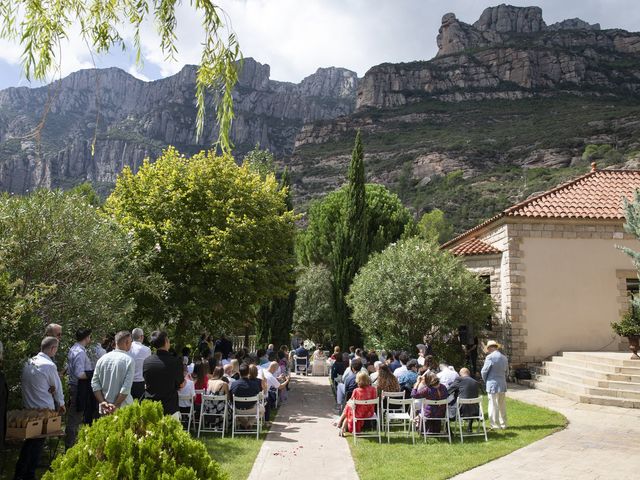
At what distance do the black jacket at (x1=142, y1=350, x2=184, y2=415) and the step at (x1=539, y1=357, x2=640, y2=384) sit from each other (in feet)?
35.8

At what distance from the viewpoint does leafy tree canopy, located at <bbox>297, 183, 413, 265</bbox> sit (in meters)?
25.2

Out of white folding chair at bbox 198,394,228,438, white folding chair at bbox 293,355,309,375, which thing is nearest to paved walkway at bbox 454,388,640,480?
white folding chair at bbox 198,394,228,438

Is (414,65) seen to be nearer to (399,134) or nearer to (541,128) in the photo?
(399,134)

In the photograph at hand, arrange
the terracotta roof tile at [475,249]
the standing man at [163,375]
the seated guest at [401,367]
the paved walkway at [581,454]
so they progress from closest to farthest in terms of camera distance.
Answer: the standing man at [163,375]
the paved walkway at [581,454]
the seated guest at [401,367]
the terracotta roof tile at [475,249]

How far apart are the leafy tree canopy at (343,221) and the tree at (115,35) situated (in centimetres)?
1953

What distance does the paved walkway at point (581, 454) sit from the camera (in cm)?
638

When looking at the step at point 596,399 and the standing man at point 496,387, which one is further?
the step at point 596,399

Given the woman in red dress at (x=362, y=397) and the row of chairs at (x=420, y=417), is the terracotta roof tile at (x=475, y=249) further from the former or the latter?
the woman in red dress at (x=362, y=397)

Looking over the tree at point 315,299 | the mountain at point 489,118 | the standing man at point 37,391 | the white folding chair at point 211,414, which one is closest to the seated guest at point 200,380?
the white folding chair at point 211,414

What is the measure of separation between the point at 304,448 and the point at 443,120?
102 meters

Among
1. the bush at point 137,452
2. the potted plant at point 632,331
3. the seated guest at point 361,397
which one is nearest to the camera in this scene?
the bush at point 137,452

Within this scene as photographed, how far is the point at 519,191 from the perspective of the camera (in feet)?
201

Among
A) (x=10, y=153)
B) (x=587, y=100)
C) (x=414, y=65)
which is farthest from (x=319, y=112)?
(x=10, y=153)

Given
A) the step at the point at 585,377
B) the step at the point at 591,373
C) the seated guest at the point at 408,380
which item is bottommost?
the step at the point at 585,377
